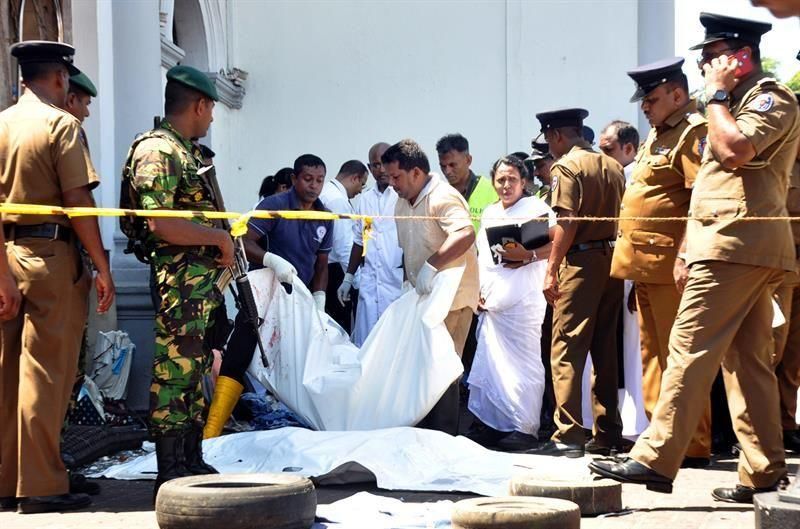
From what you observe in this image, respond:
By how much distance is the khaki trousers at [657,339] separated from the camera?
6371mm

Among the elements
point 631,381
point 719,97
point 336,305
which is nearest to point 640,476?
point 719,97

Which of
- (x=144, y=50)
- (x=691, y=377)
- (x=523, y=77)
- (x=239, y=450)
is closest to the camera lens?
(x=691, y=377)

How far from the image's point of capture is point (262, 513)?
15.5 ft

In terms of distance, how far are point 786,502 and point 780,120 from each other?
1.72 metres

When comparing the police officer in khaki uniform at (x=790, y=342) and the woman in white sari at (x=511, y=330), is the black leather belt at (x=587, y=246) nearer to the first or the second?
the woman in white sari at (x=511, y=330)

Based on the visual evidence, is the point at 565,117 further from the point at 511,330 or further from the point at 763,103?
the point at 763,103

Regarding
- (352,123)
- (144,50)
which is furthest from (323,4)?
(144,50)

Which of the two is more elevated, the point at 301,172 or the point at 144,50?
the point at 144,50

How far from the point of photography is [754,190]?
208 inches

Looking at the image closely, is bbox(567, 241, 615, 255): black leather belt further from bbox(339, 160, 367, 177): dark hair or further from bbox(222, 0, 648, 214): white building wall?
bbox(222, 0, 648, 214): white building wall

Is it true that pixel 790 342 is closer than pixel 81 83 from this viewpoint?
No

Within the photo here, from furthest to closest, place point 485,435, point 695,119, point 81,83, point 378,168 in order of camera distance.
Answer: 1. point 378,168
2. point 485,435
3. point 81,83
4. point 695,119

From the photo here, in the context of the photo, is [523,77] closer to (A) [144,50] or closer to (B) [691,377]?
(A) [144,50]

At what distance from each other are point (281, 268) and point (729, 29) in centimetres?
337
